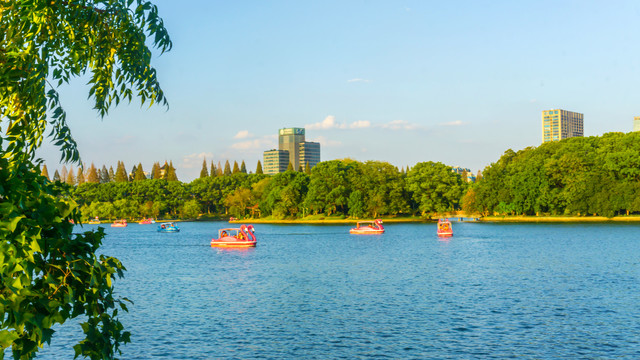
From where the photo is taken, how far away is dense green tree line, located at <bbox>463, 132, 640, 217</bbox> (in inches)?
4341

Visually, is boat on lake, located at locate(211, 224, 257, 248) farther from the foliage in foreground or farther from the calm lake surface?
the foliage in foreground

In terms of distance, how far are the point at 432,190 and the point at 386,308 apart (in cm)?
11160

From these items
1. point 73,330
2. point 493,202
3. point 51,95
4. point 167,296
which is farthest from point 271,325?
point 493,202

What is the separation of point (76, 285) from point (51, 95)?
2.40 meters

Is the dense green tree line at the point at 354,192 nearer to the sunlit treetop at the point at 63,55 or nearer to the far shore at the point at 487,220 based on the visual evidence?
the far shore at the point at 487,220

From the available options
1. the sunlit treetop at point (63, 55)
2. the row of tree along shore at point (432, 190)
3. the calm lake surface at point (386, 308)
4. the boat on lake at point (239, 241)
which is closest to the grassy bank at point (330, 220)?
the row of tree along shore at point (432, 190)

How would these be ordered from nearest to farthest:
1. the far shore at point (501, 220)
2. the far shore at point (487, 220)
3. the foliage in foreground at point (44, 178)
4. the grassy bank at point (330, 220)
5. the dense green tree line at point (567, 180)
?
the foliage in foreground at point (44, 178), the dense green tree line at point (567, 180), the far shore at point (501, 220), the far shore at point (487, 220), the grassy bank at point (330, 220)

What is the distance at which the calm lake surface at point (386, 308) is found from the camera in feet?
65.3

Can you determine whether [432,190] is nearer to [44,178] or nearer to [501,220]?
[501,220]

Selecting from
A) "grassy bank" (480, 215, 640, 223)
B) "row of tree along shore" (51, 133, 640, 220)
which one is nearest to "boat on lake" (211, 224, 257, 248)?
"row of tree along shore" (51, 133, 640, 220)

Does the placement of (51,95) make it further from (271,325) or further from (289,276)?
(289,276)

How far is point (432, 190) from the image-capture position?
136 m

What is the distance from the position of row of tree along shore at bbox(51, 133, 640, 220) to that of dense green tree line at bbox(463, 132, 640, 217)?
0.20 m

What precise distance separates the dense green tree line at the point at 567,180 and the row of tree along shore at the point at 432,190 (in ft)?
0.66
